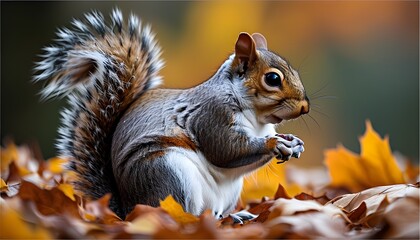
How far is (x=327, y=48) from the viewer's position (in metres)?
7.35

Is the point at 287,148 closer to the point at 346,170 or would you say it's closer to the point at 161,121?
the point at 161,121

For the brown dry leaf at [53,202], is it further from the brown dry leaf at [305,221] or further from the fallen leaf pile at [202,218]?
the brown dry leaf at [305,221]

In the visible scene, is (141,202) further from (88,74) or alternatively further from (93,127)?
(88,74)

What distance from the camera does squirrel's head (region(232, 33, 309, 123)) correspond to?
2148mm

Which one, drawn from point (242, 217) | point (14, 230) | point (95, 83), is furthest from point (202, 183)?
point (14, 230)

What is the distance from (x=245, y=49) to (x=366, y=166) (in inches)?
34.0

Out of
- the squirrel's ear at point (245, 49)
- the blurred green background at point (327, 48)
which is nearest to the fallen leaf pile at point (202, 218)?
the squirrel's ear at point (245, 49)

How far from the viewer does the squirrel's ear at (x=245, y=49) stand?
7.18 ft

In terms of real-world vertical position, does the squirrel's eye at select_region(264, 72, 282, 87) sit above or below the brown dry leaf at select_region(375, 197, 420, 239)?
above

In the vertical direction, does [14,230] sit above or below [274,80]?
below

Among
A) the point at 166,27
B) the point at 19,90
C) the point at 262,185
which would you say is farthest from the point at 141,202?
the point at 166,27

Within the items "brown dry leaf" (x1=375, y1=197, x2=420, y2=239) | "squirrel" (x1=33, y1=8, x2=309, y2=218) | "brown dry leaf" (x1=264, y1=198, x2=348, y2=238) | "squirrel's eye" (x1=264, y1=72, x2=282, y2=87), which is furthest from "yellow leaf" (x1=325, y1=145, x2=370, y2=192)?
"brown dry leaf" (x1=375, y1=197, x2=420, y2=239)

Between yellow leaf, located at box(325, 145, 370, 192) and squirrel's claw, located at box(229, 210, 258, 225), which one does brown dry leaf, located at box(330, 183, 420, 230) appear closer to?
squirrel's claw, located at box(229, 210, 258, 225)

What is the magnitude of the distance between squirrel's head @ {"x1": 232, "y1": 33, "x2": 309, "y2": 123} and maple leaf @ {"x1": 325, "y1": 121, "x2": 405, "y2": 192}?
0.63 meters
